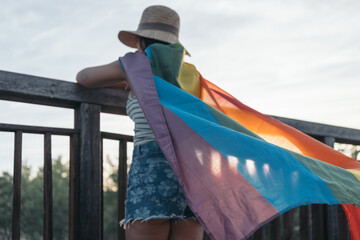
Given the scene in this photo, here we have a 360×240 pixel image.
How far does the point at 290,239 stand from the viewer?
322cm

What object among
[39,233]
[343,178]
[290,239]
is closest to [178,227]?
[343,178]

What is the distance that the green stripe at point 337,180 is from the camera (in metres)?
1.85

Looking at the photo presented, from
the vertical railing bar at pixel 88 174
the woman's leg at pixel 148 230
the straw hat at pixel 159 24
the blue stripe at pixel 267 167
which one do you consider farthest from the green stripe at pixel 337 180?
the vertical railing bar at pixel 88 174

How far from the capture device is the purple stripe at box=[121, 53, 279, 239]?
1.62m

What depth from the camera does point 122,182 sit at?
252cm

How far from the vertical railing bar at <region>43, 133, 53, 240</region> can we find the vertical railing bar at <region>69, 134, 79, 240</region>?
0.32 feet

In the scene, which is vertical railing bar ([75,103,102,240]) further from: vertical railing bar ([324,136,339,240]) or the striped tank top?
vertical railing bar ([324,136,339,240])

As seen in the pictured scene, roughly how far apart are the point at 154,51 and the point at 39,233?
22872mm

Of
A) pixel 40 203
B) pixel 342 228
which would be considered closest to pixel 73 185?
pixel 342 228

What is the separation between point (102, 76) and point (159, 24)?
36 centimetres

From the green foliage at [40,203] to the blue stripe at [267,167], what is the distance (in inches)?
766

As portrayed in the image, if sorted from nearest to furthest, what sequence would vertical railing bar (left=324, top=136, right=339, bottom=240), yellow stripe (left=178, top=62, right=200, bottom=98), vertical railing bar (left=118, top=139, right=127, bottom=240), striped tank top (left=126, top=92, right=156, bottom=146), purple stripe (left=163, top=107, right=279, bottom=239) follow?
purple stripe (left=163, top=107, right=279, bottom=239) → striped tank top (left=126, top=92, right=156, bottom=146) → yellow stripe (left=178, top=62, right=200, bottom=98) → vertical railing bar (left=118, top=139, right=127, bottom=240) → vertical railing bar (left=324, top=136, right=339, bottom=240)

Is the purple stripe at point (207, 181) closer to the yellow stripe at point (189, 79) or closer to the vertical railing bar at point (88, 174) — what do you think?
the yellow stripe at point (189, 79)

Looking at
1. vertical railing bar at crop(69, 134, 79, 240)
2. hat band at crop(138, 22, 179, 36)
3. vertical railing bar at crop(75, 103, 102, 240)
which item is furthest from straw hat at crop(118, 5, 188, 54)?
vertical railing bar at crop(69, 134, 79, 240)
